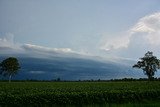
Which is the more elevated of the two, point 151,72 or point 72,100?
point 151,72

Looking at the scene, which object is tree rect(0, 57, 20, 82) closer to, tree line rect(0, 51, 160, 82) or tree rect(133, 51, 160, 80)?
tree line rect(0, 51, 160, 82)

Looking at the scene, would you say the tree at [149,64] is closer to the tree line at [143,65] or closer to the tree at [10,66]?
the tree line at [143,65]

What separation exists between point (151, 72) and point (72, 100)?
91463mm

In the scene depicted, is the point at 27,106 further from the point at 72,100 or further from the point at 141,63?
the point at 141,63

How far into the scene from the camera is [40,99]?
29.6 metres

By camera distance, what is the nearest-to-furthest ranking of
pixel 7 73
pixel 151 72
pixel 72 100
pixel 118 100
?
pixel 72 100, pixel 118 100, pixel 151 72, pixel 7 73

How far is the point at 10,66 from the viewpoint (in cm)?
12462

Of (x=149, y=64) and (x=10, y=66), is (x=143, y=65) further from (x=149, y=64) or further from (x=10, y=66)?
(x=10, y=66)

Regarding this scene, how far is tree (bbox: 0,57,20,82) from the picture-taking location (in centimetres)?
12494

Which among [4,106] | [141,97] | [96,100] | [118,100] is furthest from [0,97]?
[141,97]

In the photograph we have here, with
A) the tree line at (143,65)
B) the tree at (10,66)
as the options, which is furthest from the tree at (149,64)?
the tree at (10,66)

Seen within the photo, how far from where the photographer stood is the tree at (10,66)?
4919 inches

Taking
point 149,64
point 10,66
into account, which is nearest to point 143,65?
point 149,64

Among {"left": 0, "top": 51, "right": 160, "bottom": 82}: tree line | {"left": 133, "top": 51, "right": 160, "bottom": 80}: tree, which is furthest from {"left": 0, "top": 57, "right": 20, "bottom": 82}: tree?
{"left": 133, "top": 51, "right": 160, "bottom": 80}: tree
